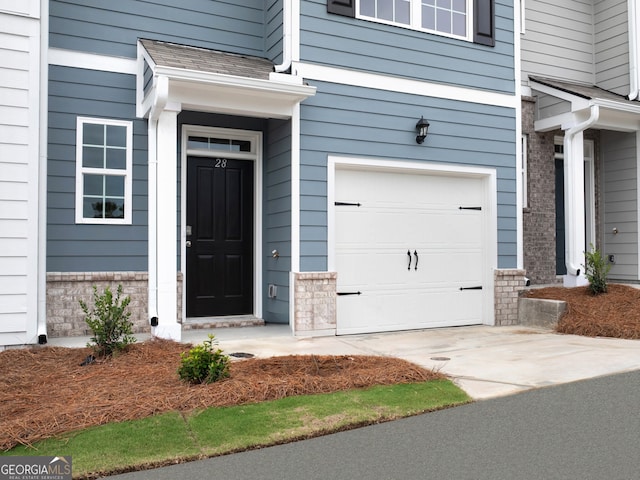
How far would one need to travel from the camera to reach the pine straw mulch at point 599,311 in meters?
7.45

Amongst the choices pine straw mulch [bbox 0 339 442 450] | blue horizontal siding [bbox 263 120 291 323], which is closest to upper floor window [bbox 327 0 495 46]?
blue horizontal siding [bbox 263 120 291 323]

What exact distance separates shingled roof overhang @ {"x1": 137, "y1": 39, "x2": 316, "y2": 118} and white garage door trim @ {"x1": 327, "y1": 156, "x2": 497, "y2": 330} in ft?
3.43

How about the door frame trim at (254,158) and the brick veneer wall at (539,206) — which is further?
the brick veneer wall at (539,206)

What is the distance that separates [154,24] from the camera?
25.2 ft

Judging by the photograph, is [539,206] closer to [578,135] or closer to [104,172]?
[578,135]

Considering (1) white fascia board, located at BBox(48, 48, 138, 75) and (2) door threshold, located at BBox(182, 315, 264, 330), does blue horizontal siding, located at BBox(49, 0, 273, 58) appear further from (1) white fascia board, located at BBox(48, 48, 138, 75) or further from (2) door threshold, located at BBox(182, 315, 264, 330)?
(2) door threshold, located at BBox(182, 315, 264, 330)

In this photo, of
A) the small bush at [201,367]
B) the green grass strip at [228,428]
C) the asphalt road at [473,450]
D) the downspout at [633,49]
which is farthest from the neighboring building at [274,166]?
the asphalt road at [473,450]

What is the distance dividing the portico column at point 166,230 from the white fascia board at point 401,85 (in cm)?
182

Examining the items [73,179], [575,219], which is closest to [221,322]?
[73,179]

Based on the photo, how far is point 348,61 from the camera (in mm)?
7738

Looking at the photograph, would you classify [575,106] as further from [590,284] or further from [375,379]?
[375,379]

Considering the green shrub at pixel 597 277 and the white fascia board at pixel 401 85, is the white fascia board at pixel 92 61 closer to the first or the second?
the white fascia board at pixel 401 85

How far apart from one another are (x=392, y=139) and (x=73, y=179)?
404cm

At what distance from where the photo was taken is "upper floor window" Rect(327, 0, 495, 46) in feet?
25.8
